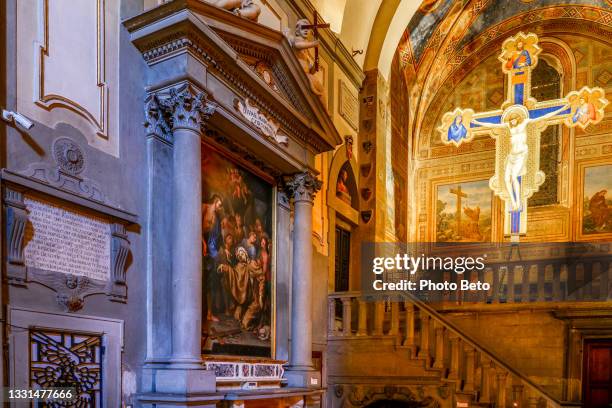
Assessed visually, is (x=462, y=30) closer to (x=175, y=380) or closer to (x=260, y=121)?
(x=260, y=121)

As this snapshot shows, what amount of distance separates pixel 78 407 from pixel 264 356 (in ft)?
7.91

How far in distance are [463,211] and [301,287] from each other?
7.14 meters

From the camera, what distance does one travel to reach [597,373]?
9.36 metres

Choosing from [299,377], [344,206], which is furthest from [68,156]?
[344,206]

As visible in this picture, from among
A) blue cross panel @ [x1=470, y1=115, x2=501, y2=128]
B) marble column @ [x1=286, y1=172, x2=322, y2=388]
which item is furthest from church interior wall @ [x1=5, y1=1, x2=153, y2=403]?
blue cross panel @ [x1=470, y1=115, x2=501, y2=128]

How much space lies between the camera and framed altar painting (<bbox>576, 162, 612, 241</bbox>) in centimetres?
1068

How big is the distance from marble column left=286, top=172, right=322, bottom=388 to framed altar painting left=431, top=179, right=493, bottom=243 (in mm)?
6700

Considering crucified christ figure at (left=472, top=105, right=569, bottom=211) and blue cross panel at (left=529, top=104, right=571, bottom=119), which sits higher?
blue cross panel at (left=529, top=104, right=571, bottom=119)

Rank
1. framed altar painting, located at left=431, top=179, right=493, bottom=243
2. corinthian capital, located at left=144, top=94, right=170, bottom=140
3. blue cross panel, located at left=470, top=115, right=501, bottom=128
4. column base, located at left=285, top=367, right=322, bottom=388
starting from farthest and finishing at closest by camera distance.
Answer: framed altar painting, located at left=431, top=179, right=493, bottom=243, blue cross panel, located at left=470, top=115, right=501, bottom=128, column base, located at left=285, top=367, right=322, bottom=388, corinthian capital, located at left=144, top=94, right=170, bottom=140

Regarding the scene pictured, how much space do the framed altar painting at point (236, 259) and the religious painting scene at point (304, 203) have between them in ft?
0.09

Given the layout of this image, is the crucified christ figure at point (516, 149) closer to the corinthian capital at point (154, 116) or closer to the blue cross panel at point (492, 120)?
the blue cross panel at point (492, 120)

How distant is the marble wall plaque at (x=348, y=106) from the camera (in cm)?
881

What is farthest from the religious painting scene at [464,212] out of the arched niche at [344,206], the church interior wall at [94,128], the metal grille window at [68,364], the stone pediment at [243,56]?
the metal grille window at [68,364]

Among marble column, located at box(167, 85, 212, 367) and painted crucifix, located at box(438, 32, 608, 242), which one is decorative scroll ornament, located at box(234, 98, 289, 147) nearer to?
marble column, located at box(167, 85, 212, 367)
